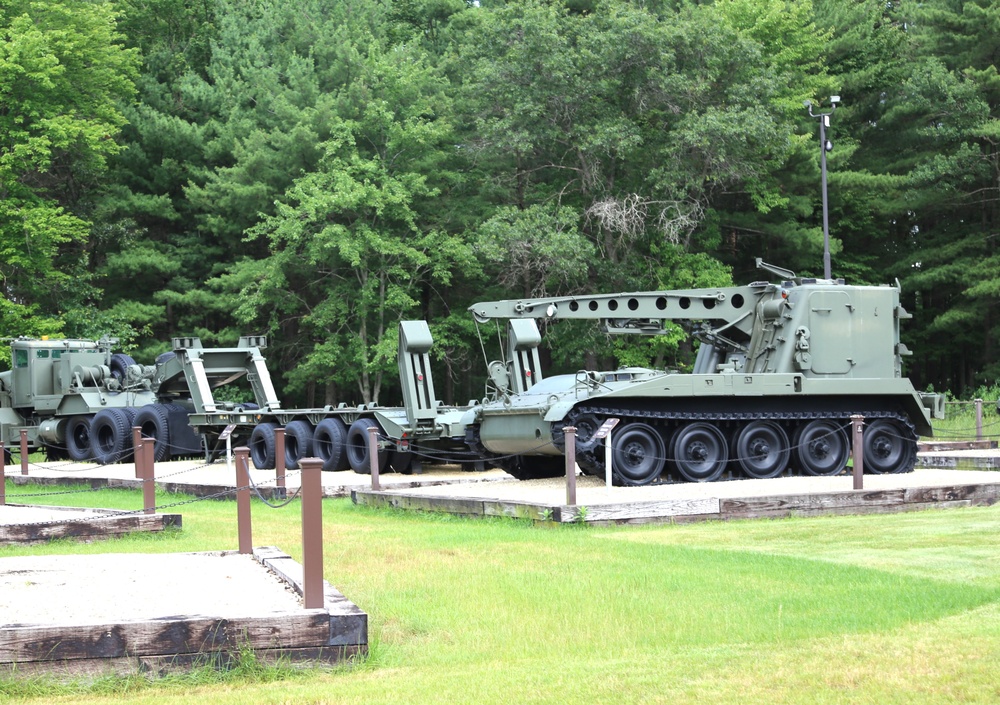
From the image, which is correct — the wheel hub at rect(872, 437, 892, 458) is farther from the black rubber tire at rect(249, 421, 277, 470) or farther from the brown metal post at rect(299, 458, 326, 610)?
the brown metal post at rect(299, 458, 326, 610)

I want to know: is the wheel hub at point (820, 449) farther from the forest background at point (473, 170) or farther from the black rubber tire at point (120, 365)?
the black rubber tire at point (120, 365)

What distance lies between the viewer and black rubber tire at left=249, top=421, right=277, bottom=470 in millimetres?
22859

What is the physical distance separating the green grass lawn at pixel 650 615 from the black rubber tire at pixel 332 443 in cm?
903

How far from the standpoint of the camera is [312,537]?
7.19 m

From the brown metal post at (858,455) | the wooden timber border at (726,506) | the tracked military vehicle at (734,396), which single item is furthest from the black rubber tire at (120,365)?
the brown metal post at (858,455)

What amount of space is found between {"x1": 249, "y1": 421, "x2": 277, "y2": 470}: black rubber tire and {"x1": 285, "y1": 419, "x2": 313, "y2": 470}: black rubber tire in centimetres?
31

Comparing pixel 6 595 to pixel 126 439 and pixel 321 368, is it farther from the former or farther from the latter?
pixel 321 368

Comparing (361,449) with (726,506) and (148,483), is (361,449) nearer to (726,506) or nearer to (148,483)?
(148,483)

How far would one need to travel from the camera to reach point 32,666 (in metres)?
6.32

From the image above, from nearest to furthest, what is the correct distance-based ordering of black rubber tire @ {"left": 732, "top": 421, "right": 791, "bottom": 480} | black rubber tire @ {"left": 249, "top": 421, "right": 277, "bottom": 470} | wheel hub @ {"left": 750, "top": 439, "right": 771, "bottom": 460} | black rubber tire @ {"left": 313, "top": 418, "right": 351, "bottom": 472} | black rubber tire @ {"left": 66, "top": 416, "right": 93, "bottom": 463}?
1. black rubber tire @ {"left": 732, "top": 421, "right": 791, "bottom": 480}
2. wheel hub @ {"left": 750, "top": 439, "right": 771, "bottom": 460}
3. black rubber tire @ {"left": 313, "top": 418, "right": 351, "bottom": 472}
4. black rubber tire @ {"left": 249, "top": 421, "right": 277, "bottom": 470}
5. black rubber tire @ {"left": 66, "top": 416, "right": 93, "bottom": 463}

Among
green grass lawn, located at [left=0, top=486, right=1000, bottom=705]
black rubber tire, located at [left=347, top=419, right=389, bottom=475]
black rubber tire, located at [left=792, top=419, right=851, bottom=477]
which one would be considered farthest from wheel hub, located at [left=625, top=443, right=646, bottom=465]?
black rubber tire, located at [left=347, top=419, right=389, bottom=475]

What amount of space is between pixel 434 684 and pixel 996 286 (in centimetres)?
3229

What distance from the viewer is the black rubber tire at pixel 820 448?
711 inches

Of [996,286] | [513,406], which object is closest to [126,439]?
[513,406]
